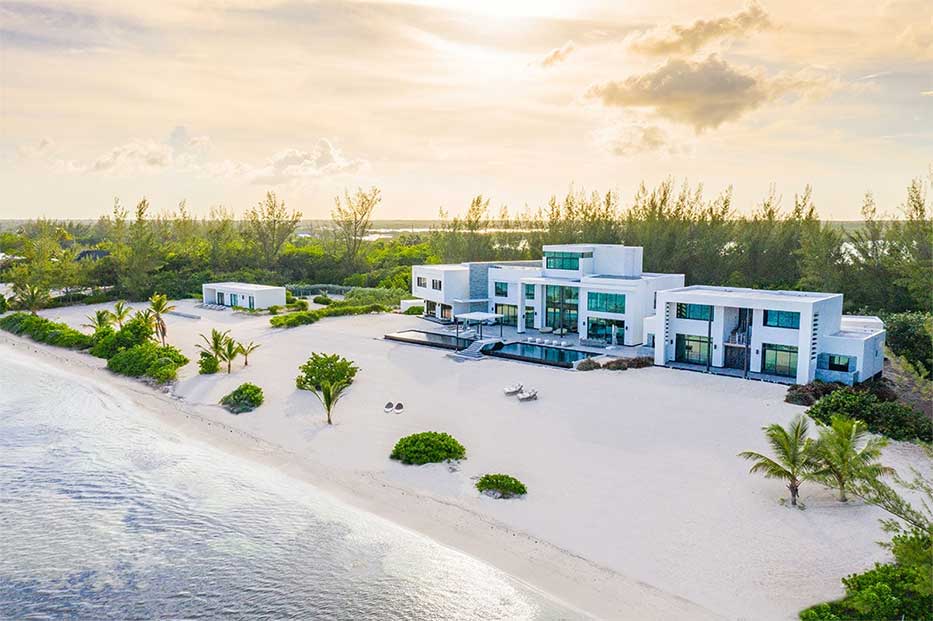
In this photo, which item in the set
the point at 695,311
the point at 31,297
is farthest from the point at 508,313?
the point at 31,297

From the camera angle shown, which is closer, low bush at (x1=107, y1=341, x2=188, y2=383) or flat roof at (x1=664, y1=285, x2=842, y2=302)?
flat roof at (x1=664, y1=285, x2=842, y2=302)

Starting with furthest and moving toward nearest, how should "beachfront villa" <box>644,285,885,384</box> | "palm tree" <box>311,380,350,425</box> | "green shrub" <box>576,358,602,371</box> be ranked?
1. "green shrub" <box>576,358,602,371</box>
2. "beachfront villa" <box>644,285,885,384</box>
3. "palm tree" <box>311,380,350,425</box>

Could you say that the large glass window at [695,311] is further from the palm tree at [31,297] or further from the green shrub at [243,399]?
the palm tree at [31,297]

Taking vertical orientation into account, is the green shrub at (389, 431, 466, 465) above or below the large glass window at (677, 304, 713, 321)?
below

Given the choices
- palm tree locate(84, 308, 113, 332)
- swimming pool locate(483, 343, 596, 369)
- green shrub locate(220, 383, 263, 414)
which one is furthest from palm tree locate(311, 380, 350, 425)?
palm tree locate(84, 308, 113, 332)

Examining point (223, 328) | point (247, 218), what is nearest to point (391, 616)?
point (223, 328)

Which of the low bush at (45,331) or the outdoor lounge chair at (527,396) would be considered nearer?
the outdoor lounge chair at (527,396)

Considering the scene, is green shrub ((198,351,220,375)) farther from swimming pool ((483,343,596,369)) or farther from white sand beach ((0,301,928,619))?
swimming pool ((483,343,596,369))

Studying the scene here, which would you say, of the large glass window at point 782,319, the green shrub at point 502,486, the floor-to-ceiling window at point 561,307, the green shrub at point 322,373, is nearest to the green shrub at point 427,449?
the green shrub at point 502,486
